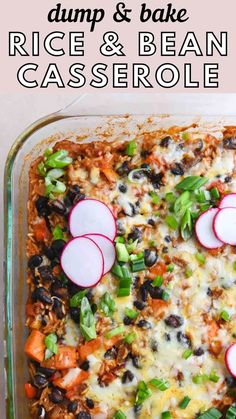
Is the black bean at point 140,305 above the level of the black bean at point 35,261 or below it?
below

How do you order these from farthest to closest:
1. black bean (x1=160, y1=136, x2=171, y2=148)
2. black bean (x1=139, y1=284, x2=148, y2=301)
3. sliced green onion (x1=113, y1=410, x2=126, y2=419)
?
black bean (x1=160, y1=136, x2=171, y2=148) → black bean (x1=139, y1=284, x2=148, y2=301) → sliced green onion (x1=113, y1=410, x2=126, y2=419)

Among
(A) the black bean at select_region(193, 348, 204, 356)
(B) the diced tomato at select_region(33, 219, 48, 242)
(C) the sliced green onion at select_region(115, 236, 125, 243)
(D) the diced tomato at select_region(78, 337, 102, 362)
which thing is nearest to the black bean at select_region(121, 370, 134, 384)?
(D) the diced tomato at select_region(78, 337, 102, 362)

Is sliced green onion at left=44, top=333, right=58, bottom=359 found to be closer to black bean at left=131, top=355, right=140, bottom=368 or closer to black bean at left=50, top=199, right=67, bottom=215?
black bean at left=131, top=355, right=140, bottom=368

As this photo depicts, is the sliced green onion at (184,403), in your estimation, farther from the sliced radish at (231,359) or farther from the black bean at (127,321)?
the black bean at (127,321)

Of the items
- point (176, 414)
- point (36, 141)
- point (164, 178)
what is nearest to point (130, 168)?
point (164, 178)

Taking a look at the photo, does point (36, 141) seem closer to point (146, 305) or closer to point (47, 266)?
point (47, 266)

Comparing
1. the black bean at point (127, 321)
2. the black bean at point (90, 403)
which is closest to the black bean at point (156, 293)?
the black bean at point (127, 321)
